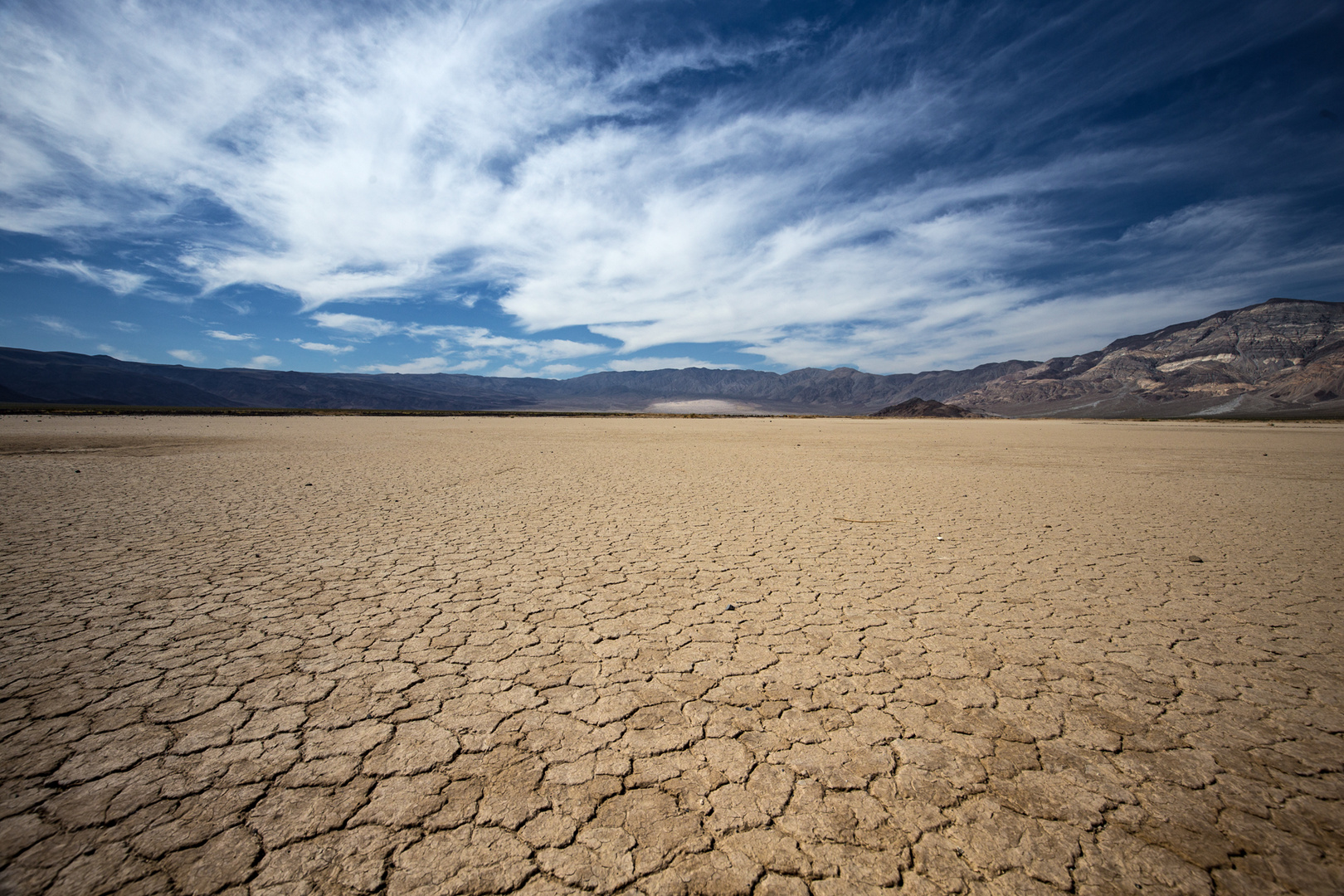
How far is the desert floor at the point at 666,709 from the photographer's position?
1795mm

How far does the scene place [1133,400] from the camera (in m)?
137

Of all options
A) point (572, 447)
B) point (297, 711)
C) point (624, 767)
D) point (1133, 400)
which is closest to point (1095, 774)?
point (624, 767)

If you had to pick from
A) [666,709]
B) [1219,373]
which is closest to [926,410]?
[1219,373]

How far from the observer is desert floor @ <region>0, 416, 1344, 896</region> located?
5.89 ft

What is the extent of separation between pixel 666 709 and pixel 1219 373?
207m

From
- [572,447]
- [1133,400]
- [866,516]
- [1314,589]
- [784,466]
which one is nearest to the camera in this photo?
[1314,589]

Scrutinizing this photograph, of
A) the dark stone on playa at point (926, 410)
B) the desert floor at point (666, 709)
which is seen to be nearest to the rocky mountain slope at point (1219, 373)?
the dark stone on playa at point (926, 410)

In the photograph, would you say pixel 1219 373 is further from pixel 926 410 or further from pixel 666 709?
pixel 666 709

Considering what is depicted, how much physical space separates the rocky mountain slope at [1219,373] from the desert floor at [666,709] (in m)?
144

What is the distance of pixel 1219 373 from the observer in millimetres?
137375

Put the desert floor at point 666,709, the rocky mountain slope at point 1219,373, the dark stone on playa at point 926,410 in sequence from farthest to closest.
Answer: the rocky mountain slope at point 1219,373 → the dark stone on playa at point 926,410 → the desert floor at point 666,709

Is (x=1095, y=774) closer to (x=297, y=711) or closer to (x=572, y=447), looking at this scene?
(x=297, y=711)

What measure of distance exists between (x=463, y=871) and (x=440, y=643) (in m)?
1.84

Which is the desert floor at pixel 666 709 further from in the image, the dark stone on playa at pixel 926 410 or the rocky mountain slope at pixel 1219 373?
the rocky mountain slope at pixel 1219 373
